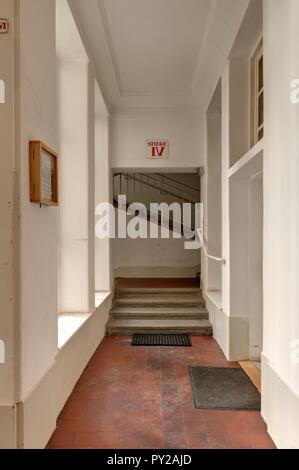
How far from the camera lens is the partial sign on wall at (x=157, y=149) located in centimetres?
661

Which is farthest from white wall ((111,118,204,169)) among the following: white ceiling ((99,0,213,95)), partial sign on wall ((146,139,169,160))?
white ceiling ((99,0,213,95))

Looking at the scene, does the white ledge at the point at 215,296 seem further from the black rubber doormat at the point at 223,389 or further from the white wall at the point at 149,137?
the white wall at the point at 149,137

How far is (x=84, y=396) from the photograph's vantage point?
3.53 meters

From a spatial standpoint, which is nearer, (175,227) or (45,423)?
(45,423)

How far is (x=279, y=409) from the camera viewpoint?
2.59 metres

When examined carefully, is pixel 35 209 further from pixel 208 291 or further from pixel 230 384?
pixel 208 291

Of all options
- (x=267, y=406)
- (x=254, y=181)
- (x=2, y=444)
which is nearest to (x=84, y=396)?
(x=2, y=444)

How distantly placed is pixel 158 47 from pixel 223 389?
4.19 m

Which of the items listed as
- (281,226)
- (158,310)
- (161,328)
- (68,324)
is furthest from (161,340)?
(281,226)

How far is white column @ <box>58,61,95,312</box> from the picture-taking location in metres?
4.35

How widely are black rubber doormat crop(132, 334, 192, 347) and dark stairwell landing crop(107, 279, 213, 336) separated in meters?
0.14

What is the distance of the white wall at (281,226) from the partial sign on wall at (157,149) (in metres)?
3.68

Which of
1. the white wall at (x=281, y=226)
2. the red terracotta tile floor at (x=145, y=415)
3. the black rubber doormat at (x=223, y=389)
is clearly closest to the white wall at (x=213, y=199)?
the red terracotta tile floor at (x=145, y=415)
